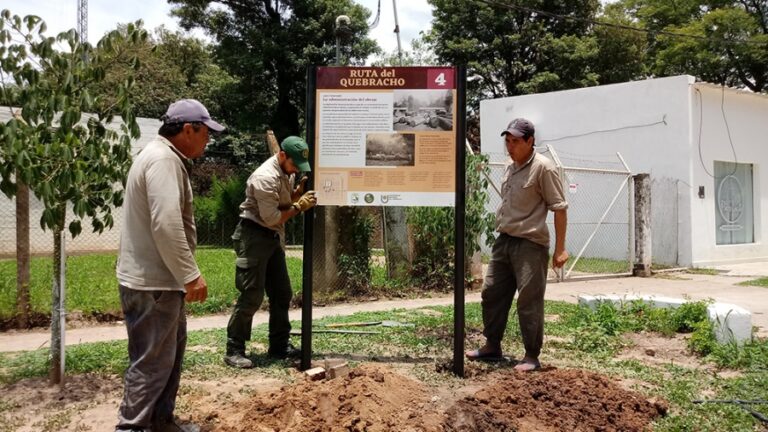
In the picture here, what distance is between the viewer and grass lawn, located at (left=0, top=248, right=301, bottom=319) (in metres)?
7.20

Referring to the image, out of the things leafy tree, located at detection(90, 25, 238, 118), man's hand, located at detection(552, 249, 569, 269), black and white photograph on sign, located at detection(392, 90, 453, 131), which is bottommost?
man's hand, located at detection(552, 249, 569, 269)

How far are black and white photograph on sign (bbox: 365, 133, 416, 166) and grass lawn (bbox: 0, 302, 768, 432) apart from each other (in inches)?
68.7

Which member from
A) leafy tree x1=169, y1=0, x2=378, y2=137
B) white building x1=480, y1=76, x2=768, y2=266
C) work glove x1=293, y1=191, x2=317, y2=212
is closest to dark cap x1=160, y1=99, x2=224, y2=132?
work glove x1=293, y1=191, x2=317, y2=212

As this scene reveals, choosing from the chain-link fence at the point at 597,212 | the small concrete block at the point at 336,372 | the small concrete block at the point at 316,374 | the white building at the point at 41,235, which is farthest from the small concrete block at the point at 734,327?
the white building at the point at 41,235

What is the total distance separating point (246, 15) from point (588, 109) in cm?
1637

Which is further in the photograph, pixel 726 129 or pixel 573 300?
pixel 726 129

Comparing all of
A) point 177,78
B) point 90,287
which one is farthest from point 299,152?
point 177,78

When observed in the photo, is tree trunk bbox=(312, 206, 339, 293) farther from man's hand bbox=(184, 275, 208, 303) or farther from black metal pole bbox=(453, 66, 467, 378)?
man's hand bbox=(184, 275, 208, 303)

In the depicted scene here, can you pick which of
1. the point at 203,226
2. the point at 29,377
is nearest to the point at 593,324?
the point at 29,377

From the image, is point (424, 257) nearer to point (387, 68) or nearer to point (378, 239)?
point (378, 239)

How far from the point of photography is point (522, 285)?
512cm

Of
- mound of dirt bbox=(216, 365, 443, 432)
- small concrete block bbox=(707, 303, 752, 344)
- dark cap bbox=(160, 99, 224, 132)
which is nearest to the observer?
dark cap bbox=(160, 99, 224, 132)

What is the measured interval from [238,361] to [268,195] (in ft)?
4.62

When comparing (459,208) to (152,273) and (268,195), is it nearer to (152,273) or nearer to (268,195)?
(268,195)
